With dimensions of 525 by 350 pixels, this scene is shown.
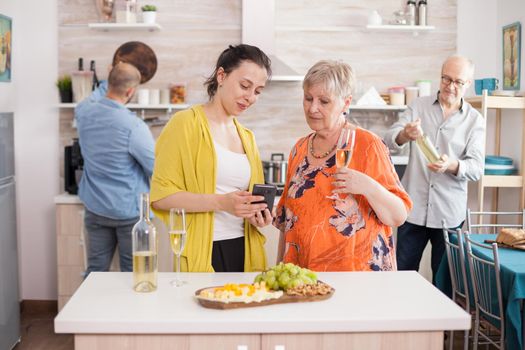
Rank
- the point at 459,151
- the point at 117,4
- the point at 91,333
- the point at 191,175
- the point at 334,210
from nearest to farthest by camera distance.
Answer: the point at 91,333 < the point at 334,210 < the point at 191,175 < the point at 459,151 < the point at 117,4

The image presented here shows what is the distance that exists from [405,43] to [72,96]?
2.53 metres

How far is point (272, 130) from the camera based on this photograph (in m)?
4.88

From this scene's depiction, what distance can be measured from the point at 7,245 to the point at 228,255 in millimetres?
1969

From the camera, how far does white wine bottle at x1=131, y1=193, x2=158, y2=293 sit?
72.3 inches

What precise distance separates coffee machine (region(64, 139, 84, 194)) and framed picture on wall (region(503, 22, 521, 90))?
3.06 meters

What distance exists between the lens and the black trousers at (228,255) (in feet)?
7.45

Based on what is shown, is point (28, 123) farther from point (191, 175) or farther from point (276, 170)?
point (191, 175)

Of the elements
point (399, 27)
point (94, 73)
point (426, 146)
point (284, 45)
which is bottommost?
point (426, 146)

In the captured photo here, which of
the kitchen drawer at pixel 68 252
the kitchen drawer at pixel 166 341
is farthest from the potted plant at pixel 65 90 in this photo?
the kitchen drawer at pixel 166 341

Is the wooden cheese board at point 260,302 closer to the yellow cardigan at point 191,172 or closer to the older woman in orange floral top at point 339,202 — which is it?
the older woman in orange floral top at point 339,202

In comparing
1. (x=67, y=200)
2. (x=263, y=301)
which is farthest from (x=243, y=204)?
(x=67, y=200)

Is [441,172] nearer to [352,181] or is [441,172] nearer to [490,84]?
[490,84]

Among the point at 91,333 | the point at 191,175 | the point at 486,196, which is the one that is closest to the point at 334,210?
the point at 191,175

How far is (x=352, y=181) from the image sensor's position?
6.49ft
